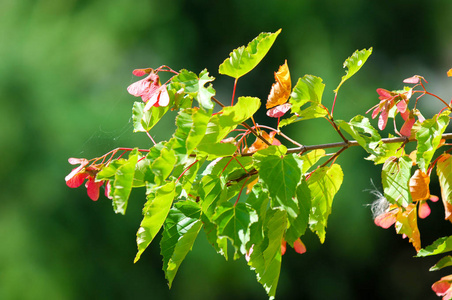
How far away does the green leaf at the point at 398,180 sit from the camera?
0.46m

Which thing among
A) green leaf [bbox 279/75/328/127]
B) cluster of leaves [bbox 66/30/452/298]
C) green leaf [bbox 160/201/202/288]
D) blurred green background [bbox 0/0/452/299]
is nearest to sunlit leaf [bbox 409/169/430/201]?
cluster of leaves [bbox 66/30/452/298]

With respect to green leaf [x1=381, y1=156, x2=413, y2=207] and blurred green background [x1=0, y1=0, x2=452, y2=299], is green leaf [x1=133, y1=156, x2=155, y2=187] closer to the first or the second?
green leaf [x1=381, y1=156, x2=413, y2=207]

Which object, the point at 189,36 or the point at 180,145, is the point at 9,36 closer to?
the point at 189,36

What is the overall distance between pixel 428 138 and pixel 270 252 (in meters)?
0.17

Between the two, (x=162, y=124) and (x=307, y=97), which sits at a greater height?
(x=307, y=97)

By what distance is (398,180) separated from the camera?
47cm

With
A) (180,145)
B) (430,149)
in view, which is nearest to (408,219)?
(430,149)

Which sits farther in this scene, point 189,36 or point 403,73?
point 189,36

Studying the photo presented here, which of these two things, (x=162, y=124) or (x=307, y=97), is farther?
(x=162, y=124)

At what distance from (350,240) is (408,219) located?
1332 mm

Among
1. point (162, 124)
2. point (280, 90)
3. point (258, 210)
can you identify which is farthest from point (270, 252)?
point (162, 124)

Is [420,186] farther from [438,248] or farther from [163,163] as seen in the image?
[163,163]

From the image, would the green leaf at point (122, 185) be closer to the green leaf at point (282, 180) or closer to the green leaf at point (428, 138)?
the green leaf at point (282, 180)

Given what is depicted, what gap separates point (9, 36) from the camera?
7.11 feet
